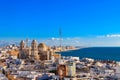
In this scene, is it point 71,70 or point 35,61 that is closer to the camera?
point 71,70

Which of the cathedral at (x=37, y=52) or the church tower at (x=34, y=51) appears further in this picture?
the cathedral at (x=37, y=52)

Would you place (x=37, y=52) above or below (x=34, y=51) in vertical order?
below

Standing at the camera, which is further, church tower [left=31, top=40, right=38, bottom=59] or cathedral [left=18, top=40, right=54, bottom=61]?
cathedral [left=18, top=40, right=54, bottom=61]

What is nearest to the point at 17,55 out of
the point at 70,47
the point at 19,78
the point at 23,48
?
the point at 23,48

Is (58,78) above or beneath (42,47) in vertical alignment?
beneath

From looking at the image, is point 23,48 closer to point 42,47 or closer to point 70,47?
point 42,47

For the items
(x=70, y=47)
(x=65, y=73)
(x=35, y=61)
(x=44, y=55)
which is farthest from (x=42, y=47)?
(x=70, y=47)

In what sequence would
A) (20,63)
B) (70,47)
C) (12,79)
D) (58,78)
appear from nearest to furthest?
(58,78) < (12,79) < (20,63) < (70,47)

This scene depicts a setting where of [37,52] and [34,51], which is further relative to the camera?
[37,52]

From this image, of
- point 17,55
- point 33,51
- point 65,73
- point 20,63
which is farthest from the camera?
point 17,55
